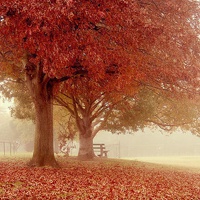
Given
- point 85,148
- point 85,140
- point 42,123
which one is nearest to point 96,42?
point 42,123

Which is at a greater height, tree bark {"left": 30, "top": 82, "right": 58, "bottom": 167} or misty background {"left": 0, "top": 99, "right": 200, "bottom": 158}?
tree bark {"left": 30, "top": 82, "right": 58, "bottom": 167}

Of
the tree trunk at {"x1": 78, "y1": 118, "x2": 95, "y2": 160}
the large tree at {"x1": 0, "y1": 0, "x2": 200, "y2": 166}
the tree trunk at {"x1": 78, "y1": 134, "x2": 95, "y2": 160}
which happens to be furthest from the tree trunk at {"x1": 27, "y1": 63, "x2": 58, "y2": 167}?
the tree trunk at {"x1": 78, "y1": 134, "x2": 95, "y2": 160}

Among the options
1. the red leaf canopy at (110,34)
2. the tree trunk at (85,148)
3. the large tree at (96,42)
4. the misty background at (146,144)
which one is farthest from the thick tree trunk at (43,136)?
the misty background at (146,144)

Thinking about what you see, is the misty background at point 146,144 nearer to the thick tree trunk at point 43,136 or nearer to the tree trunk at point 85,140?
the tree trunk at point 85,140

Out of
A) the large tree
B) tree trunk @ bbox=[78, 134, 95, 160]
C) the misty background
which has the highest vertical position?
the large tree

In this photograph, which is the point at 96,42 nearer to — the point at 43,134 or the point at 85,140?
the point at 43,134

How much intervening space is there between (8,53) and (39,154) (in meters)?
6.20

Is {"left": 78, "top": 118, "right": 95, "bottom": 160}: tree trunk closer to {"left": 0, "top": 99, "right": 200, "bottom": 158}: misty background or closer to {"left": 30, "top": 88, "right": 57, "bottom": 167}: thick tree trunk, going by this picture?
{"left": 30, "top": 88, "right": 57, "bottom": 167}: thick tree trunk

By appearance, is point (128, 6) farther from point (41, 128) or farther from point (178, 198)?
point (41, 128)

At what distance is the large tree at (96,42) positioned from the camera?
935 cm

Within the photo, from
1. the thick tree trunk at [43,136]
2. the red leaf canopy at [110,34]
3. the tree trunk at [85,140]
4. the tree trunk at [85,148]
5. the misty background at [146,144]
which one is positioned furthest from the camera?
the misty background at [146,144]

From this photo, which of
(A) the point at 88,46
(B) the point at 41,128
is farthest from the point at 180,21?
(B) the point at 41,128

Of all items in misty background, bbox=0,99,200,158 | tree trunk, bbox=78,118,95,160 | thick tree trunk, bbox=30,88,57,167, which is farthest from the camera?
misty background, bbox=0,99,200,158

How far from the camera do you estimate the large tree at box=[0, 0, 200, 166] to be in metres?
A: 9.35
